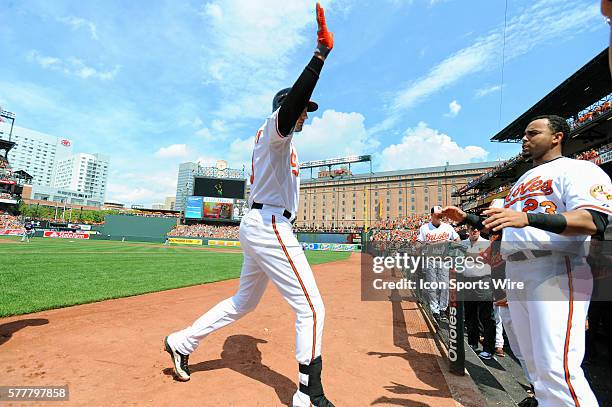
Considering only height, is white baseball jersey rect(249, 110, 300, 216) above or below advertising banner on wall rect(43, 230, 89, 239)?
above

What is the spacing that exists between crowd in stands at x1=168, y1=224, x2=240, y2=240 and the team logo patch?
4708cm

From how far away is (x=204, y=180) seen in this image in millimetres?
48938

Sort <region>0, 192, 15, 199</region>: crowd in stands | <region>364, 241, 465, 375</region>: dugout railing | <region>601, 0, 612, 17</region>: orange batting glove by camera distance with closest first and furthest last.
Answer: <region>601, 0, 612, 17</region>: orange batting glove
<region>364, 241, 465, 375</region>: dugout railing
<region>0, 192, 15, 199</region>: crowd in stands

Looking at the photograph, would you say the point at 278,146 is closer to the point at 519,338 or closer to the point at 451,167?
the point at 519,338

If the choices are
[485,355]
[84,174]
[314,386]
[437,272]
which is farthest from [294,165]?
[84,174]

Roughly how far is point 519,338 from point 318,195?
92.5 m

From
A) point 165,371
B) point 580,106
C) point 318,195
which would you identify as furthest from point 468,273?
point 318,195

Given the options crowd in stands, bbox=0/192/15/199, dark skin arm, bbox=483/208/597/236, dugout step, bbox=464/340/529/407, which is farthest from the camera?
crowd in stands, bbox=0/192/15/199

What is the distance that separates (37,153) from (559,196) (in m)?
159

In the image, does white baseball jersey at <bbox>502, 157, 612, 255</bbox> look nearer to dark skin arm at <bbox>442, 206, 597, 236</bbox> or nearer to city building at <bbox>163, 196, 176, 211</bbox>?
dark skin arm at <bbox>442, 206, 597, 236</bbox>

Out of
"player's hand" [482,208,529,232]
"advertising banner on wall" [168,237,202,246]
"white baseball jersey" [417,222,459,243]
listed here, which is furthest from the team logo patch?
"advertising banner on wall" [168,237,202,246]

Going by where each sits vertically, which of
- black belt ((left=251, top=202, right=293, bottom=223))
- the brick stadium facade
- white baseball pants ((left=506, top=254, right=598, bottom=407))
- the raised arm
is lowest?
white baseball pants ((left=506, top=254, right=598, bottom=407))

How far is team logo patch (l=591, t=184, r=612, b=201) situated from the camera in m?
1.66

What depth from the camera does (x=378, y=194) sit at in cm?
8512
